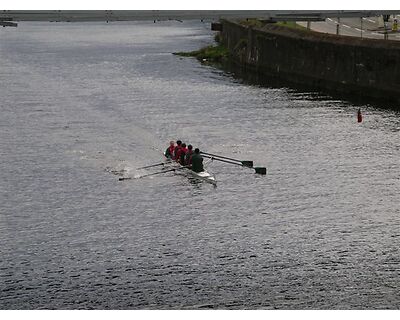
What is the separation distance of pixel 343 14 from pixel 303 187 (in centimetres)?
2004

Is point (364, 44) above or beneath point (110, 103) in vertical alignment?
above

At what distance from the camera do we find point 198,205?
56.4 metres

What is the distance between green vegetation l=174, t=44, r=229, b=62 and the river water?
36252 mm

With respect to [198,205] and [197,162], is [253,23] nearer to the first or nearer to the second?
[197,162]

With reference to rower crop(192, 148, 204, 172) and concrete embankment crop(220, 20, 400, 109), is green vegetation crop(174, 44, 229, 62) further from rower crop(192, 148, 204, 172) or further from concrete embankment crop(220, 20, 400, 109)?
rower crop(192, 148, 204, 172)

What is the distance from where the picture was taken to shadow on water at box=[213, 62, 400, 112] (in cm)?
9281

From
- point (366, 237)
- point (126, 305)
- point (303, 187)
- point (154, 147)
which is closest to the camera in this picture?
point (126, 305)

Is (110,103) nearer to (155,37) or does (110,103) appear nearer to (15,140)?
(15,140)

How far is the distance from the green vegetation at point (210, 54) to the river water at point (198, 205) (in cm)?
3625

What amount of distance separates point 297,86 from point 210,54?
35466 mm

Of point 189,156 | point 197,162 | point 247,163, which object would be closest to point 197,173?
point 197,162

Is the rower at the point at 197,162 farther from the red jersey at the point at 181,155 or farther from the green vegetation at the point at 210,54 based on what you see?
the green vegetation at the point at 210,54

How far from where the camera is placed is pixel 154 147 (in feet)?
243

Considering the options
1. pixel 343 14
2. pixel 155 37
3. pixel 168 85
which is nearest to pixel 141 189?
pixel 343 14
